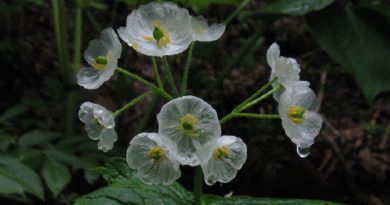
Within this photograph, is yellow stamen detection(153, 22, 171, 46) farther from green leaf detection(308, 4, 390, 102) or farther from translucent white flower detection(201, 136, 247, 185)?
green leaf detection(308, 4, 390, 102)

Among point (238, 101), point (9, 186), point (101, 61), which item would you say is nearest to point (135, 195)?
point (101, 61)

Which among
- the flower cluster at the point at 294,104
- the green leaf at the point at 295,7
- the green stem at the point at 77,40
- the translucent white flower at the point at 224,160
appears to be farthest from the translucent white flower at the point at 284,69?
the green stem at the point at 77,40

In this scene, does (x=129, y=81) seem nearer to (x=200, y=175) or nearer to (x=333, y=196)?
(x=333, y=196)

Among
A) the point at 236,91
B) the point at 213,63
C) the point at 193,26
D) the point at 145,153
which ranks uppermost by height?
the point at 193,26

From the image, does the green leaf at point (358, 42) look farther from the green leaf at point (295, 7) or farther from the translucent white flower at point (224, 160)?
the translucent white flower at point (224, 160)

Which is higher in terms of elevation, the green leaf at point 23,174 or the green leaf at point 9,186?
the green leaf at point 9,186

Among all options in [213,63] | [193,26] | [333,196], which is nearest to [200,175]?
[193,26]

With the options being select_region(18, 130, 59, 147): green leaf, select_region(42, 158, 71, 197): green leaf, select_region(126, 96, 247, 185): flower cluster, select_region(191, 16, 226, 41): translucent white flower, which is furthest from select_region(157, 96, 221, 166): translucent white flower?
select_region(18, 130, 59, 147): green leaf

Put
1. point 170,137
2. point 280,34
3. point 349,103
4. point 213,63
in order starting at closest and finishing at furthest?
point 170,137 → point 213,63 → point 349,103 → point 280,34

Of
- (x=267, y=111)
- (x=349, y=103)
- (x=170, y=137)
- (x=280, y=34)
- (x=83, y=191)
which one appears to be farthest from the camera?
(x=280, y=34)
